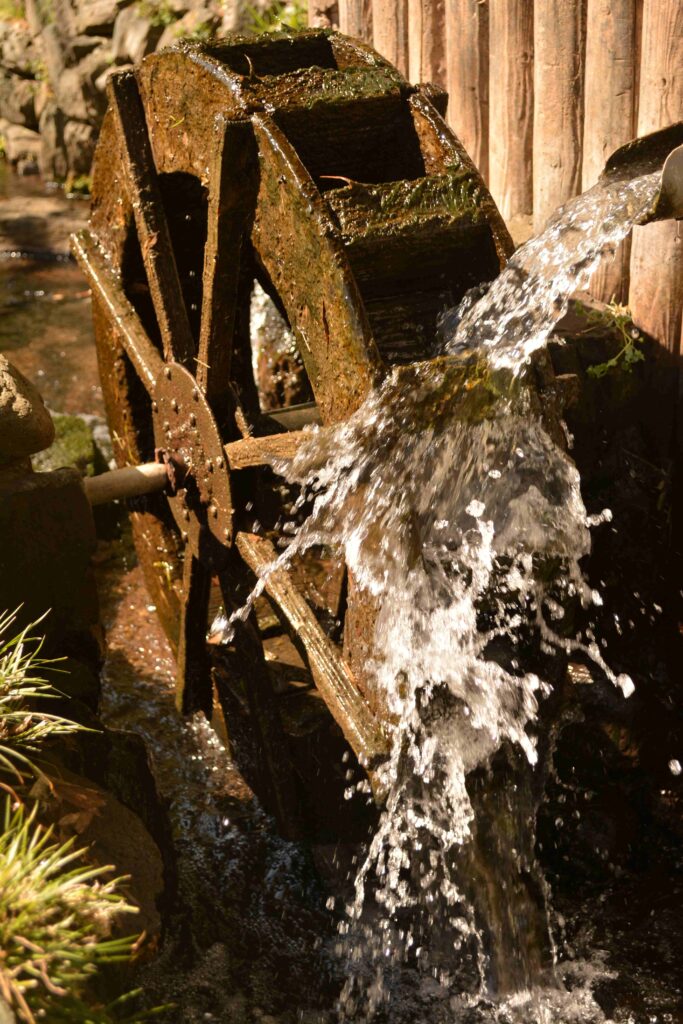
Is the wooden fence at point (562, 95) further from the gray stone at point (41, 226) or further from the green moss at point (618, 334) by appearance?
the gray stone at point (41, 226)

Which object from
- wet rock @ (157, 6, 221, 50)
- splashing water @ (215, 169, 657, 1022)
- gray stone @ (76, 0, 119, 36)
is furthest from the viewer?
gray stone @ (76, 0, 119, 36)

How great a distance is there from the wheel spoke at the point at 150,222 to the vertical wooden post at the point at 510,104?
1404 mm

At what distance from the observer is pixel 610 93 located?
12.8 feet

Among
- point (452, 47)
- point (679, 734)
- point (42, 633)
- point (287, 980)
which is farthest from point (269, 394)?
point (287, 980)

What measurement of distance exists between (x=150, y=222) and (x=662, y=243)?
1688 mm

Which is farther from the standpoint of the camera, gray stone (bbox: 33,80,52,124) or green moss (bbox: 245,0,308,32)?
gray stone (bbox: 33,80,52,124)

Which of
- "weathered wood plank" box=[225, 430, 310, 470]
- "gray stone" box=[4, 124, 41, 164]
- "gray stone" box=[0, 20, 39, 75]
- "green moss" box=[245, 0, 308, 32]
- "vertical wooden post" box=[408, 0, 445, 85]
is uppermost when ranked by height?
"gray stone" box=[0, 20, 39, 75]

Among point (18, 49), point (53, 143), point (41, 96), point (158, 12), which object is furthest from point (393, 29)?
point (18, 49)

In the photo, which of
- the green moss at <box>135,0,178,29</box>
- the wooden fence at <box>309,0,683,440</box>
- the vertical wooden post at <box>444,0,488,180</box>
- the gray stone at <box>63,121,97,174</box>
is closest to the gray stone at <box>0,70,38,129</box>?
the gray stone at <box>63,121,97,174</box>

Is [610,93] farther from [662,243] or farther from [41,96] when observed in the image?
[41,96]

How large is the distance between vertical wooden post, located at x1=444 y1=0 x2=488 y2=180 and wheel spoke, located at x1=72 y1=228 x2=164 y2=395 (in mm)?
1568

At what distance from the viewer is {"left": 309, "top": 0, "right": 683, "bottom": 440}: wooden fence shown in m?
3.79

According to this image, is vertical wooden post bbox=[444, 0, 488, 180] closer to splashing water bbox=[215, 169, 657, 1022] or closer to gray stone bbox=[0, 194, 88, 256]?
splashing water bbox=[215, 169, 657, 1022]

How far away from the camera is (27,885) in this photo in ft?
7.22
